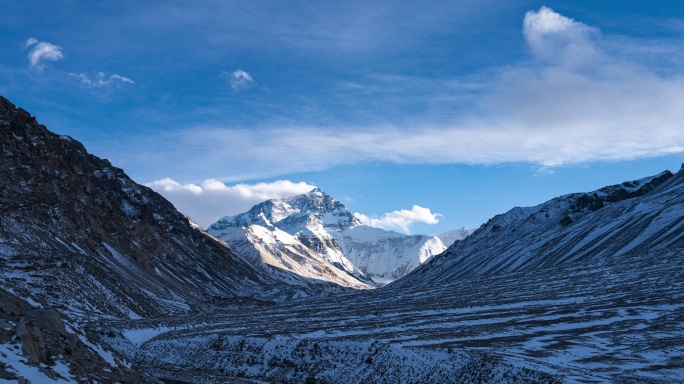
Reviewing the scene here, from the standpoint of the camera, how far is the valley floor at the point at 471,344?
116ft

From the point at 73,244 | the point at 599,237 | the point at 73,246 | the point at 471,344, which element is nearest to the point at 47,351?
the point at 471,344

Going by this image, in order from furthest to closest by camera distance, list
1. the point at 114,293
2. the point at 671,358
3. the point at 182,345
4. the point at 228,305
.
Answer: the point at 228,305 < the point at 114,293 < the point at 182,345 < the point at 671,358

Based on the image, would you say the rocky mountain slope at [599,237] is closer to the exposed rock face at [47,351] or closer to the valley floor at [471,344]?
the valley floor at [471,344]

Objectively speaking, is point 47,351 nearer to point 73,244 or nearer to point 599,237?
point 73,244

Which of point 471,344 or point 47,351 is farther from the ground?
point 47,351

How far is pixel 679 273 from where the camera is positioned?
258 feet

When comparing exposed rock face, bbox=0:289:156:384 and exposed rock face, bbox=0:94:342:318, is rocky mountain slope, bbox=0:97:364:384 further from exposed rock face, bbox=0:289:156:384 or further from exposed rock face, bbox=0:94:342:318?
exposed rock face, bbox=0:289:156:384

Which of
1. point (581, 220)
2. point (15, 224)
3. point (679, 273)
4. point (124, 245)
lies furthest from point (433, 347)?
point (581, 220)

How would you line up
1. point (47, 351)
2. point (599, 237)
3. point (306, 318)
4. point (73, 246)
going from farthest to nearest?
point (599, 237) → point (73, 246) → point (306, 318) → point (47, 351)

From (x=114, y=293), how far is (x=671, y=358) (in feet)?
261

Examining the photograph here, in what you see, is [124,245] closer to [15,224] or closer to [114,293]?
[15,224]

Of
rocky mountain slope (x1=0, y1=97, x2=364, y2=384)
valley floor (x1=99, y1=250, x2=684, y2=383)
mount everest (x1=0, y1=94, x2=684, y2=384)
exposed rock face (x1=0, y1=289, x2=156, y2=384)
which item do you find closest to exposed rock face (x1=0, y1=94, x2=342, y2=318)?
rocky mountain slope (x1=0, y1=97, x2=364, y2=384)

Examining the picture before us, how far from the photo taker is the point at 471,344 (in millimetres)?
44344

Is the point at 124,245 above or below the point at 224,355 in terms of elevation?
above
